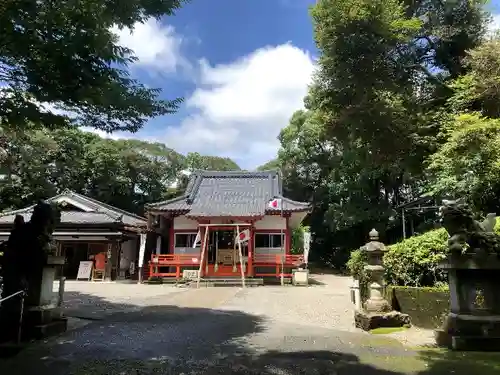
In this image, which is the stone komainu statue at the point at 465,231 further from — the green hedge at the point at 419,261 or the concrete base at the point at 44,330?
the concrete base at the point at 44,330

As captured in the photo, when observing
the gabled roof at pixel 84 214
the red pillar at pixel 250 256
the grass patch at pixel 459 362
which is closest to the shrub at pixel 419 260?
the grass patch at pixel 459 362

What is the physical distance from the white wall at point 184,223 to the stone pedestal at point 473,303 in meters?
18.6

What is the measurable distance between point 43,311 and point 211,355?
10.6 feet

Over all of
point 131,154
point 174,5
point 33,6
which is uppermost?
point 131,154

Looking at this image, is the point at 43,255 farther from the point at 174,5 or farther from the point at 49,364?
the point at 174,5

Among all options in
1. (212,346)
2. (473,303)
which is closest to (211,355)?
(212,346)

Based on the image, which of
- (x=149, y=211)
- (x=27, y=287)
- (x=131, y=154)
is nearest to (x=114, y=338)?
(x=27, y=287)

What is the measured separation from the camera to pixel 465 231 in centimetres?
625

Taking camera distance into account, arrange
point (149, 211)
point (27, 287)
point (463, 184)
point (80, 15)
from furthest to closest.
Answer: point (149, 211)
point (463, 184)
point (27, 287)
point (80, 15)

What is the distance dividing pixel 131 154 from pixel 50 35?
96.1 ft

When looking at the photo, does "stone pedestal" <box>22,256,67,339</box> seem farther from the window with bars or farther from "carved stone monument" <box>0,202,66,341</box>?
the window with bars

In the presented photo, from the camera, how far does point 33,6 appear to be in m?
4.53

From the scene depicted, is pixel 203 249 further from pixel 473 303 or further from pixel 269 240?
pixel 473 303

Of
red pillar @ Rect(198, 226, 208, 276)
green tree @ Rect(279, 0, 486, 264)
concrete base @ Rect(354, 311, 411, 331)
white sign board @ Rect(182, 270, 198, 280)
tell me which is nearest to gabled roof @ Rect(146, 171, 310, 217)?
red pillar @ Rect(198, 226, 208, 276)
